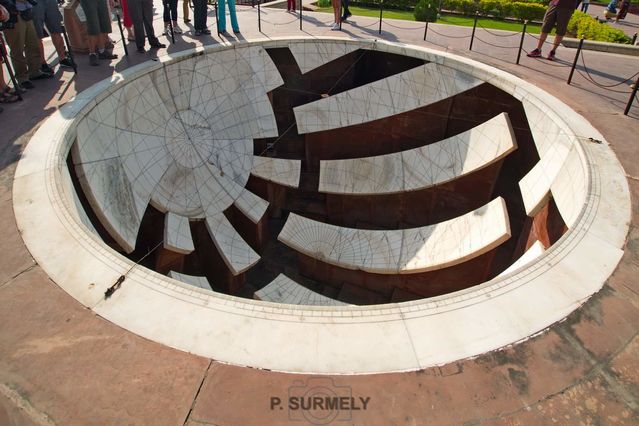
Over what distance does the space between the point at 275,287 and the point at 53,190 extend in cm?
447

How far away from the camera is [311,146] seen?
1211cm

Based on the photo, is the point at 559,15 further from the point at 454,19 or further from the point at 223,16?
the point at 223,16

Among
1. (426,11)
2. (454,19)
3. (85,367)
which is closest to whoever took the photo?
(85,367)

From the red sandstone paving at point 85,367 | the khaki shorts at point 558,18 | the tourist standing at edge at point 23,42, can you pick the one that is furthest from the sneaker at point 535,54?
the tourist standing at edge at point 23,42

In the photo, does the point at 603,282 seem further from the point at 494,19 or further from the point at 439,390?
the point at 494,19

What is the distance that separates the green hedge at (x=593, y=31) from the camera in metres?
14.0

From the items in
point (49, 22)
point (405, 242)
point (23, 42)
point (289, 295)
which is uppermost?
point (49, 22)

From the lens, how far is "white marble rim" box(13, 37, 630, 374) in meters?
4.34

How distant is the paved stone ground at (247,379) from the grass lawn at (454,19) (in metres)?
14.1

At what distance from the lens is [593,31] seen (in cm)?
1489

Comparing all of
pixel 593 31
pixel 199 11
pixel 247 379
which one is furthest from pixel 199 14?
pixel 593 31

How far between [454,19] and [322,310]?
16672mm

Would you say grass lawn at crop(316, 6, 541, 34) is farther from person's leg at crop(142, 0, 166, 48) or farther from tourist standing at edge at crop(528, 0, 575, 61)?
person's leg at crop(142, 0, 166, 48)

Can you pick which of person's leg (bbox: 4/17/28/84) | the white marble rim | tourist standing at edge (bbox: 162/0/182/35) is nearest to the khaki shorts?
the white marble rim
